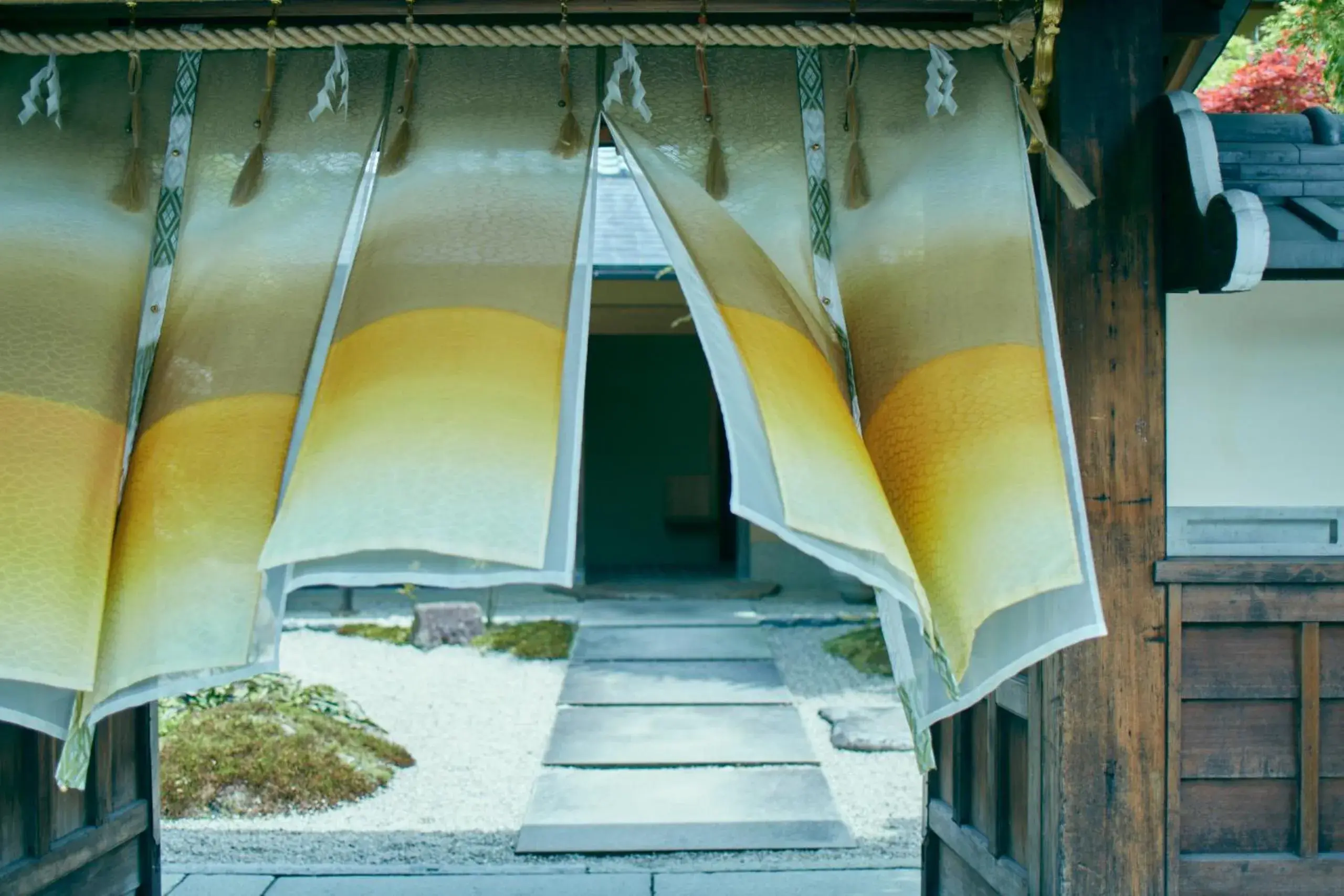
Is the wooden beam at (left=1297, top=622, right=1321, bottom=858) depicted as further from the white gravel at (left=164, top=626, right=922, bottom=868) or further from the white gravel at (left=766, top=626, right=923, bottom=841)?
the white gravel at (left=164, top=626, right=922, bottom=868)

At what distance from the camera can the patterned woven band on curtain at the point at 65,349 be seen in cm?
215

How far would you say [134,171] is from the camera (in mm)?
2543

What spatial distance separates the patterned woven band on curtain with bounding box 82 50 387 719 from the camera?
221 centimetres

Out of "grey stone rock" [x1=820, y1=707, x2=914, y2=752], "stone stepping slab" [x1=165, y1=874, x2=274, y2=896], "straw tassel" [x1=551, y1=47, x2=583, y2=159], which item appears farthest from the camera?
"grey stone rock" [x1=820, y1=707, x2=914, y2=752]

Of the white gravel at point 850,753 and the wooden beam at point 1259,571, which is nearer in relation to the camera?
the wooden beam at point 1259,571

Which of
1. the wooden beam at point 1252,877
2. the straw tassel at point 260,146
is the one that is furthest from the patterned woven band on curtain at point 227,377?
the wooden beam at point 1252,877

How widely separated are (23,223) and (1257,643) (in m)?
3.05

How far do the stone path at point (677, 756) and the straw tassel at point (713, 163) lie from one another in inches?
133

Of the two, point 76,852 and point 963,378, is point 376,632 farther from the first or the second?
point 963,378

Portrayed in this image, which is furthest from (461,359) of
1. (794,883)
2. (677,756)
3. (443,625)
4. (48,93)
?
(443,625)

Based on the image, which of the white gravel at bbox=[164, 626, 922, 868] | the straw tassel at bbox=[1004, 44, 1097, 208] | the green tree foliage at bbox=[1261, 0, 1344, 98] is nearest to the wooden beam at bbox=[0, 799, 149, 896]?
the white gravel at bbox=[164, 626, 922, 868]

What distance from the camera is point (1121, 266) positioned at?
269 cm

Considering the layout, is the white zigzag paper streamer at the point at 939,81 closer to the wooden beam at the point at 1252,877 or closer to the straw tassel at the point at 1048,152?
the straw tassel at the point at 1048,152

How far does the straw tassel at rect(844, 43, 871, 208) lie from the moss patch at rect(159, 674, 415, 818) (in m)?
4.48
